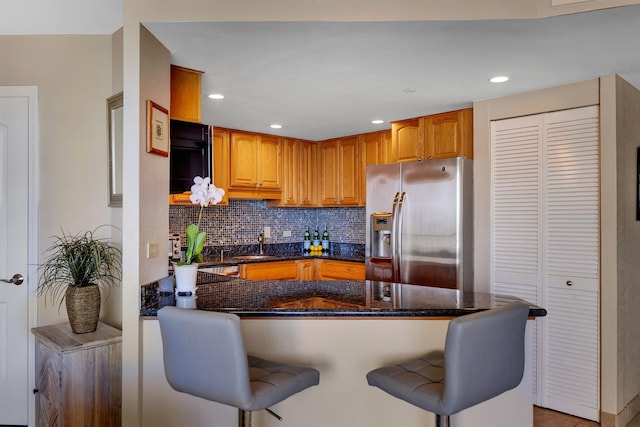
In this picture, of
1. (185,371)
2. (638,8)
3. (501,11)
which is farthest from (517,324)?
(638,8)

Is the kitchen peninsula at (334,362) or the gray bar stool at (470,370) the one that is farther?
the kitchen peninsula at (334,362)

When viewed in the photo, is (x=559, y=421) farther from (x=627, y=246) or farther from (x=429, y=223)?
(x=429, y=223)

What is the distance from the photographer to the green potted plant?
7.45ft

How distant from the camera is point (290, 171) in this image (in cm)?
522

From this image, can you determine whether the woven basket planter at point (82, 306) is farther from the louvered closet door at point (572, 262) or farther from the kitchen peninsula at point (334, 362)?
the louvered closet door at point (572, 262)

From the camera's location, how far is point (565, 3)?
198cm

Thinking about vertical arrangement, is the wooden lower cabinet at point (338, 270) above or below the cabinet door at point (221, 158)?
below

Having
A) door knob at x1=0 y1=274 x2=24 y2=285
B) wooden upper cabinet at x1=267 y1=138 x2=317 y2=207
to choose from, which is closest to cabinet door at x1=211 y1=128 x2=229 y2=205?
Result: wooden upper cabinet at x1=267 y1=138 x2=317 y2=207

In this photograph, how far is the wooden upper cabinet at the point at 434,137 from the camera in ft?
11.9

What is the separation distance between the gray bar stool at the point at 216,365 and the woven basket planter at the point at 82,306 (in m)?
0.89

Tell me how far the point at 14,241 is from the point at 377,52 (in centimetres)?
239

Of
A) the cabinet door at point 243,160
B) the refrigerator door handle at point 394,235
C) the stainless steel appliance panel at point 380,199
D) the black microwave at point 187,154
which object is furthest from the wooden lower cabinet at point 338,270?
the black microwave at point 187,154

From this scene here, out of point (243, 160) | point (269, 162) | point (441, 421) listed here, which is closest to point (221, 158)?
point (243, 160)

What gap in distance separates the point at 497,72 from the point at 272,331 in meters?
2.06
